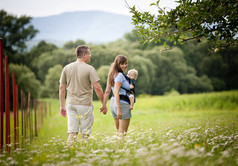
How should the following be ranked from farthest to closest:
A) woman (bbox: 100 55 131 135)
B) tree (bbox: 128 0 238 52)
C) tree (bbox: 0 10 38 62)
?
tree (bbox: 0 10 38 62) → woman (bbox: 100 55 131 135) → tree (bbox: 128 0 238 52)

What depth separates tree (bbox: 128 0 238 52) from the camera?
5.14 m

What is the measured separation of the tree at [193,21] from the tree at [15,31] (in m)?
32.3

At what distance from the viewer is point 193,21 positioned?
5234mm

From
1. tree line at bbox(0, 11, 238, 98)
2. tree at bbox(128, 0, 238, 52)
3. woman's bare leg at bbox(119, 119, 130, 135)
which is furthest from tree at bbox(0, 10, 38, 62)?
woman's bare leg at bbox(119, 119, 130, 135)

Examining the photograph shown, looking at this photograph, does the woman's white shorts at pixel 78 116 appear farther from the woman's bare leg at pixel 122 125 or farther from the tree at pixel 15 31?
the tree at pixel 15 31

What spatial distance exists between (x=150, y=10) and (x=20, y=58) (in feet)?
104

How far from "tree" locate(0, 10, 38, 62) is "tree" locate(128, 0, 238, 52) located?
106 feet

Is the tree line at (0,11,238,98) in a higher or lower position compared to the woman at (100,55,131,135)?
higher

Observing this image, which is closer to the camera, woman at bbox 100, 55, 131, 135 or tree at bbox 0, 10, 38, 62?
woman at bbox 100, 55, 131, 135

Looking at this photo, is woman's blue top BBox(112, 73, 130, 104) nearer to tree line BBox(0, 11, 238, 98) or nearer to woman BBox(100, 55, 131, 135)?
woman BBox(100, 55, 131, 135)

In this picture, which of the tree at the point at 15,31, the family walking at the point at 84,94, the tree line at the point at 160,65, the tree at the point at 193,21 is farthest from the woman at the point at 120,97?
the tree at the point at 15,31

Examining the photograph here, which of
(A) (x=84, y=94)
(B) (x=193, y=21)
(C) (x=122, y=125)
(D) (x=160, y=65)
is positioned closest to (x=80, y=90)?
(A) (x=84, y=94)

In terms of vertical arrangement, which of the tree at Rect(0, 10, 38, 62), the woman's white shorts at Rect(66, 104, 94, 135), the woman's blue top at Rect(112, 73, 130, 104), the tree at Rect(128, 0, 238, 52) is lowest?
the woman's white shorts at Rect(66, 104, 94, 135)

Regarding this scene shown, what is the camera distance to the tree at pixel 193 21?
5145mm
